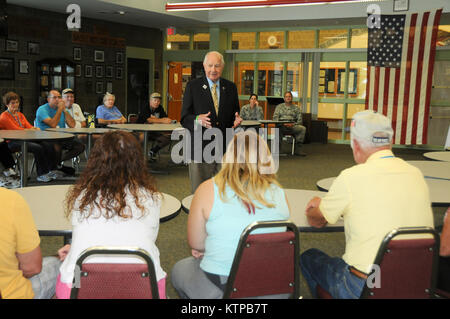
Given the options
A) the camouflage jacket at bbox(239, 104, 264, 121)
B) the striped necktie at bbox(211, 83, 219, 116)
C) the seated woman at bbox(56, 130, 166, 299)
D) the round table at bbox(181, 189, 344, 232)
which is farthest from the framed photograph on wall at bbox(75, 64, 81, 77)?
the seated woman at bbox(56, 130, 166, 299)

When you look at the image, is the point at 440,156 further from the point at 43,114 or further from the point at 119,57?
the point at 119,57

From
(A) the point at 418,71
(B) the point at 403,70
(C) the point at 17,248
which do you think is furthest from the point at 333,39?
(C) the point at 17,248

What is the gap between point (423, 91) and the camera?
413 inches

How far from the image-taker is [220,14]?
11914mm

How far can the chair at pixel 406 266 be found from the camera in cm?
181

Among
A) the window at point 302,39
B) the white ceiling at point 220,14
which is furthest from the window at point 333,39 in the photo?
the white ceiling at point 220,14

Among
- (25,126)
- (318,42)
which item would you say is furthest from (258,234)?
(318,42)

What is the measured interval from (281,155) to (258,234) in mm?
8359

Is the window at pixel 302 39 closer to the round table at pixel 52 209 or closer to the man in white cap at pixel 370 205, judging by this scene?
the round table at pixel 52 209

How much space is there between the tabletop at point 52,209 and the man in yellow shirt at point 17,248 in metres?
0.27

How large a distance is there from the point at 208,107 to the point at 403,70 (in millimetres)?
7776

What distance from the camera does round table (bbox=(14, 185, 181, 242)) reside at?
7.10 ft

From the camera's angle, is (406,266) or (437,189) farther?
(437,189)
